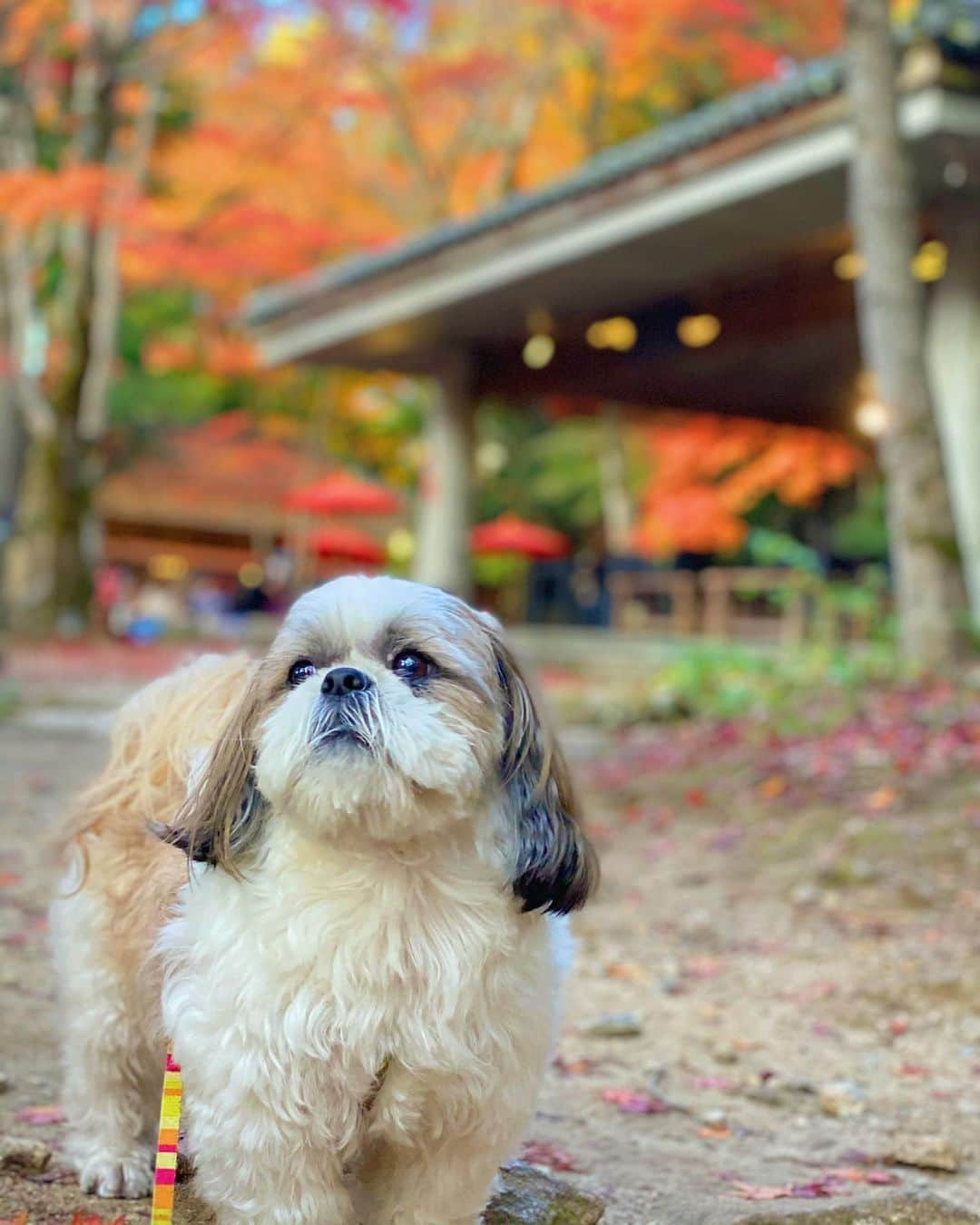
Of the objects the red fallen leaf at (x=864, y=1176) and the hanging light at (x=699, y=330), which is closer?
the red fallen leaf at (x=864, y=1176)

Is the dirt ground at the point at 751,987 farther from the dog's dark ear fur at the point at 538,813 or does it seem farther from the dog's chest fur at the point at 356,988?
the dog's dark ear fur at the point at 538,813

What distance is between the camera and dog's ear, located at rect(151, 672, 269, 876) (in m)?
2.18

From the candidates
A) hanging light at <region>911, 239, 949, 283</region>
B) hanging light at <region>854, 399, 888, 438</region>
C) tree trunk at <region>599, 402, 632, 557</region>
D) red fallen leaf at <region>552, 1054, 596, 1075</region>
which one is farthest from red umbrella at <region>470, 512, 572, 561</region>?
red fallen leaf at <region>552, 1054, 596, 1075</region>

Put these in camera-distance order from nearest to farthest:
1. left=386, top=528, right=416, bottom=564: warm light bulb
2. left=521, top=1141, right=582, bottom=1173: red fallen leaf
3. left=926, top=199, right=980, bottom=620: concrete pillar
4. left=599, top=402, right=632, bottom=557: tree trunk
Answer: left=521, top=1141, right=582, bottom=1173: red fallen leaf < left=926, top=199, right=980, bottom=620: concrete pillar < left=599, top=402, right=632, bottom=557: tree trunk < left=386, top=528, right=416, bottom=564: warm light bulb

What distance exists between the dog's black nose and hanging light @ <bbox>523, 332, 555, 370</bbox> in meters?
13.9

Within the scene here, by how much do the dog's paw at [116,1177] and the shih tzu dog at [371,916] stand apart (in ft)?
1.46

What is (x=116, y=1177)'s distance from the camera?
2.65 m

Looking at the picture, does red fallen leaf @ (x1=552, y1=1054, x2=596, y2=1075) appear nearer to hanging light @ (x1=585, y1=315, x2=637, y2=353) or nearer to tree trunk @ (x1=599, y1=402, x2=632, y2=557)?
hanging light @ (x1=585, y1=315, x2=637, y2=353)

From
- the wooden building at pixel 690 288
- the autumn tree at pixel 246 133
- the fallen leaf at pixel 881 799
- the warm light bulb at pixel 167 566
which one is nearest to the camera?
the fallen leaf at pixel 881 799

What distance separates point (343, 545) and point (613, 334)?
9.32 m

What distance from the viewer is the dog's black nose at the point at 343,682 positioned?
2.06m

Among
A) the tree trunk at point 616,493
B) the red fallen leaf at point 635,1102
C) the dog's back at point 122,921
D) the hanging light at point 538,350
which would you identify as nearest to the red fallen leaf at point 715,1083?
the red fallen leaf at point 635,1102

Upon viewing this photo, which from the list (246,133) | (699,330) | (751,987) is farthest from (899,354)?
(246,133)

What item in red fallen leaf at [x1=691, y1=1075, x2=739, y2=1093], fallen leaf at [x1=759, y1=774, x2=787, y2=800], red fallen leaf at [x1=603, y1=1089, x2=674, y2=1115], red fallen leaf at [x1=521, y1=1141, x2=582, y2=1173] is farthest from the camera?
fallen leaf at [x1=759, y1=774, x2=787, y2=800]
